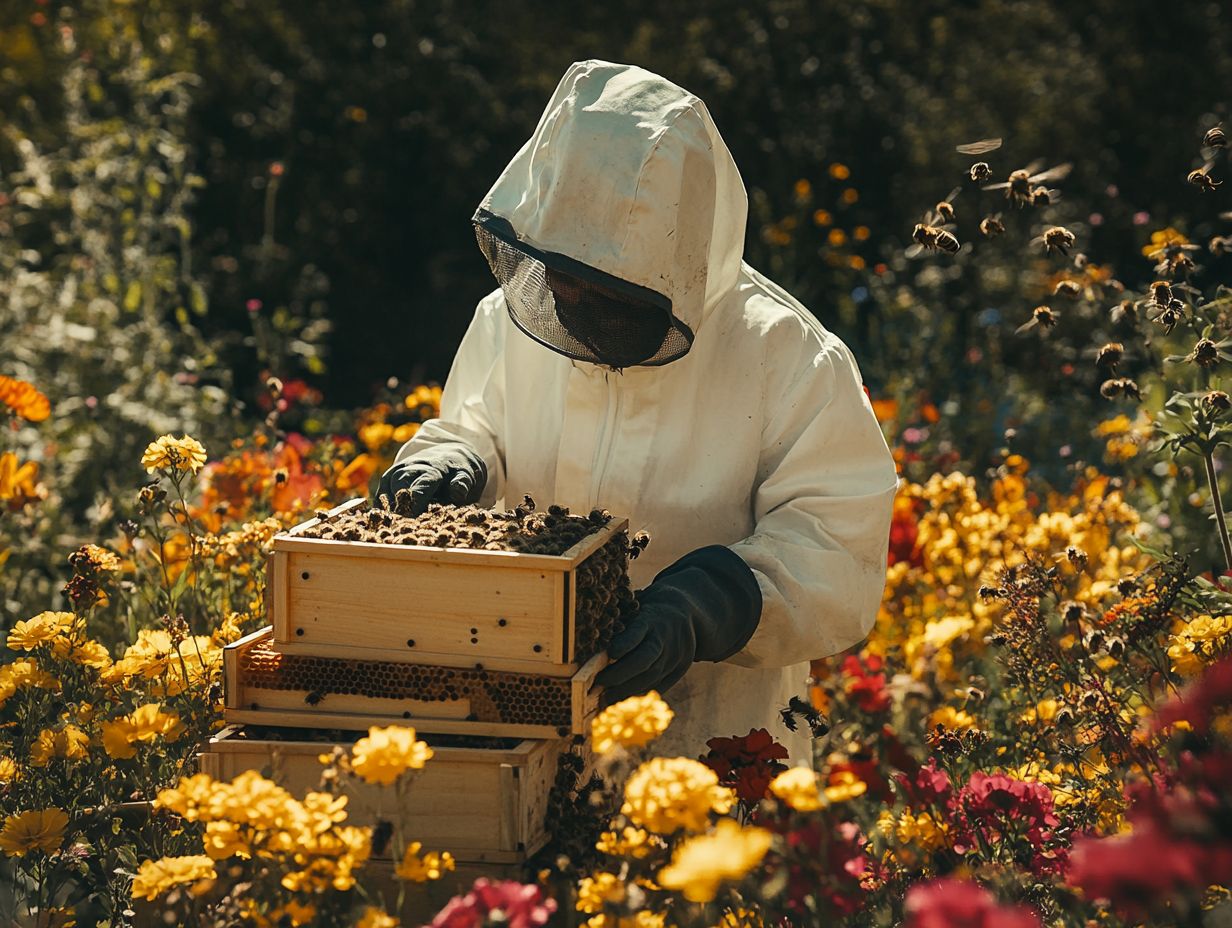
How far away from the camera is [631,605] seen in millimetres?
2346

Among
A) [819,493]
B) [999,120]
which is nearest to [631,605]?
[819,493]

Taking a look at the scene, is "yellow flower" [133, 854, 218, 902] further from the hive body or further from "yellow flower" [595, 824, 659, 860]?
"yellow flower" [595, 824, 659, 860]

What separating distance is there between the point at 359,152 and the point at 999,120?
161 inches

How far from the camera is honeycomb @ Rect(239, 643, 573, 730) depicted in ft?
7.14

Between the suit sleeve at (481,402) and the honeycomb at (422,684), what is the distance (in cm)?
77

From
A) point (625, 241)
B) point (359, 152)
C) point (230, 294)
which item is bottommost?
point (230, 294)

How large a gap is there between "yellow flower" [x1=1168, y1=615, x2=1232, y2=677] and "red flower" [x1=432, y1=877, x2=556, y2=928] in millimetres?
1316

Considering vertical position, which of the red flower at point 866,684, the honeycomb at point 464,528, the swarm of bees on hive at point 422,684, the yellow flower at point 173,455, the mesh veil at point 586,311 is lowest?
the red flower at point 866,684

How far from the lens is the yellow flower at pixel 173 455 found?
2.64 meters

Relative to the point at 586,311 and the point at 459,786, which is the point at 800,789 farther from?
the point at 586,311

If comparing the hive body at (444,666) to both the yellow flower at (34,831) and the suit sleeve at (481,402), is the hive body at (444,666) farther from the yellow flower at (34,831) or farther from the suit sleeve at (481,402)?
the suit sleeve at (481,402)

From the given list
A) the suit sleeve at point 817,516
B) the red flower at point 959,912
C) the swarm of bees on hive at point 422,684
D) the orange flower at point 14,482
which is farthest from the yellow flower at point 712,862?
the orange flower at point 14,482

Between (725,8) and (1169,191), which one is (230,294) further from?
(1169,191)

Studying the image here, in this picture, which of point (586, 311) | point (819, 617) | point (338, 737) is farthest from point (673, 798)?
point (586, 311)
